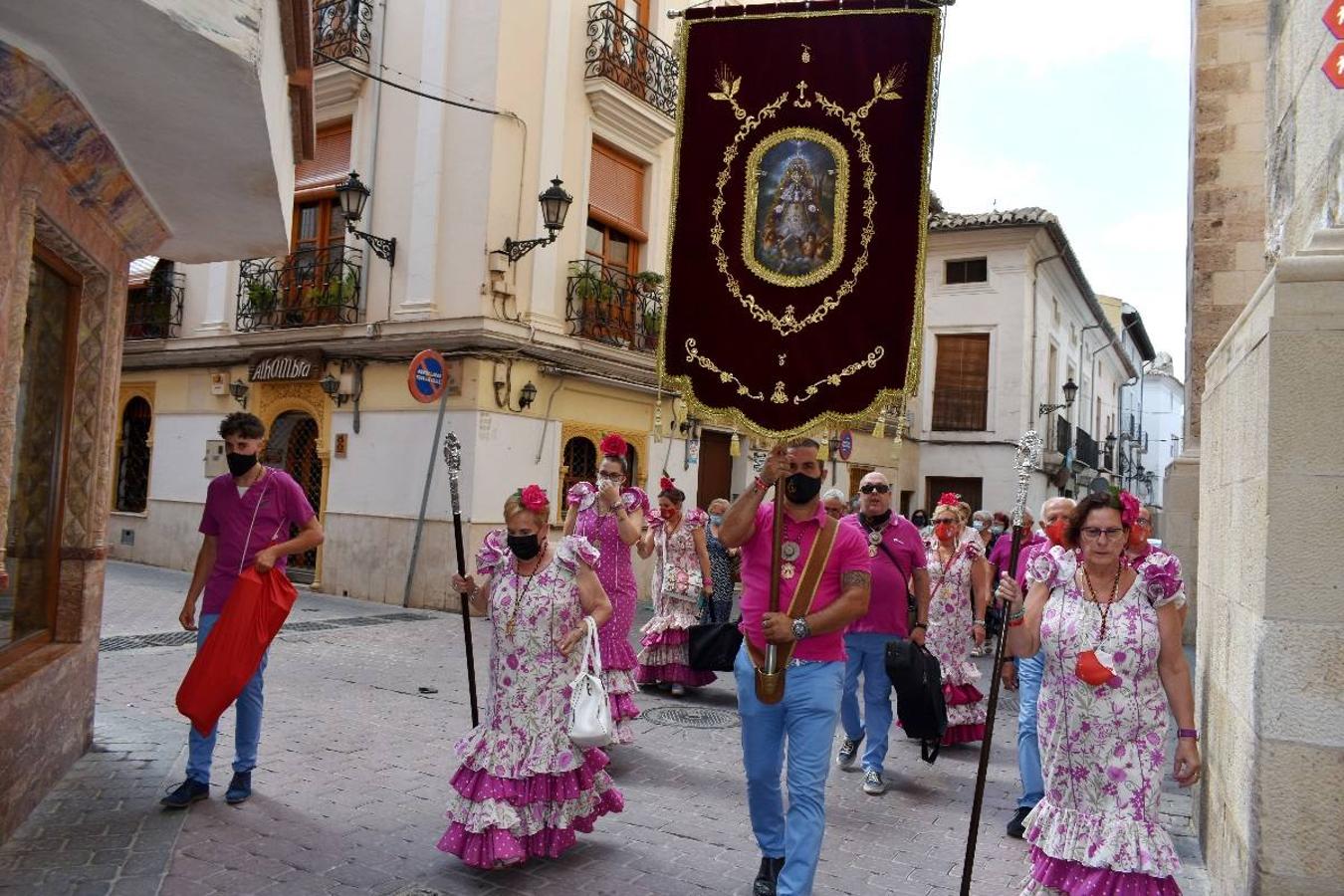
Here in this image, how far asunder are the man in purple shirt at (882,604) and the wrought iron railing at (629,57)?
996 cm

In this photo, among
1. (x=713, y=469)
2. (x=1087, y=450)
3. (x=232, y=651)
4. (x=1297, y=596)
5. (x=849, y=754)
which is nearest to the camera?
(x=1297, y=596)

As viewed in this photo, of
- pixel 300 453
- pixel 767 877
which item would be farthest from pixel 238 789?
pixel 300 453

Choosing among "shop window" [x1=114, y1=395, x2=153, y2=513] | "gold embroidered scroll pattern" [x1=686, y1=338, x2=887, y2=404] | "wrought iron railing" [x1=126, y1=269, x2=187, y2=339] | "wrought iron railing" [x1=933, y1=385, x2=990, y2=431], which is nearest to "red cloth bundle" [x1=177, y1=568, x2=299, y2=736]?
"gold embroidered scroll pattern" [x1=686, y1=338, x2=887, y2=404]

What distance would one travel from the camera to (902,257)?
471 cm

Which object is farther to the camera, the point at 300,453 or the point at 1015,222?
the point at 1015,222

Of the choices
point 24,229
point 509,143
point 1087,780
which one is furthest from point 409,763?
point 509,143

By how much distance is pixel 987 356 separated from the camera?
1056 inches

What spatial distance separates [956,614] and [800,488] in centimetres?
378

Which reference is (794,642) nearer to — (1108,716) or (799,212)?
(1108,716)

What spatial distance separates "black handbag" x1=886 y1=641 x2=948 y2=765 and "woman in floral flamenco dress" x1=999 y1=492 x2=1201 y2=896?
4.57 ft

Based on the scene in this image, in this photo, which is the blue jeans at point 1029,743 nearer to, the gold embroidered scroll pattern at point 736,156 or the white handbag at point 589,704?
the gold embroidered scroll pattern at point 736,156

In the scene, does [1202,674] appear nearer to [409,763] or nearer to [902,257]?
[902,257]

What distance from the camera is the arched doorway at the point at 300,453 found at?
1539cm

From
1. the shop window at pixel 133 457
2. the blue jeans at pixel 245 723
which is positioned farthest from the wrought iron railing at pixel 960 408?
the blue jeans at pixel 245 723
